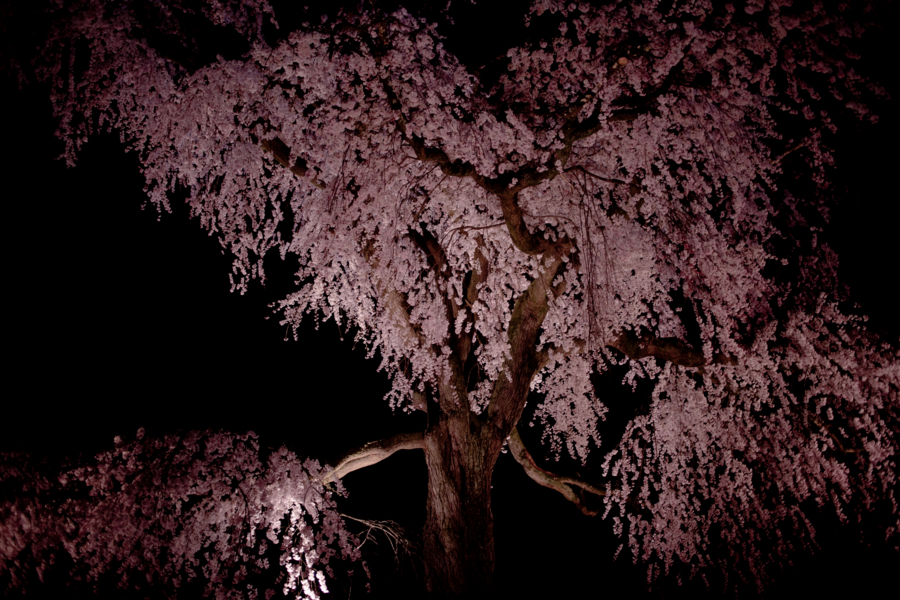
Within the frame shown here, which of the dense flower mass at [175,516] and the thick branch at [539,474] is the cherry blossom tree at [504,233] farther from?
the thick branch at [539,474]

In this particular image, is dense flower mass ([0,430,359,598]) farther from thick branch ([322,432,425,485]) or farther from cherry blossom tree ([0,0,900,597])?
thick branch ([322,432,425,485])

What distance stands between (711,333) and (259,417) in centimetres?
1114

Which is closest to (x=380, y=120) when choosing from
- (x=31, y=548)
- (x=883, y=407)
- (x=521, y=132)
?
(x=521, y=132)

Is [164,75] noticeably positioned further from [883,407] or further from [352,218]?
[883,407]

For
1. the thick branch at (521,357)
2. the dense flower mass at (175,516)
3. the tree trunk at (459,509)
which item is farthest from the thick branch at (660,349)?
the dense flower mass at (175,516)

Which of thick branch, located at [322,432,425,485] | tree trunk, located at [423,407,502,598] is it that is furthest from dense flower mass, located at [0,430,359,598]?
tree trunk, located at [423,407,502,598]

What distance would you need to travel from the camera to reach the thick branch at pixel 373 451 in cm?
537

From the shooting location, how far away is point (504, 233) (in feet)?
19.6

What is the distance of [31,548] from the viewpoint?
143 inches

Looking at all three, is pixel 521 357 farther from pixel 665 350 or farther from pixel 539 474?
pixel 539 474

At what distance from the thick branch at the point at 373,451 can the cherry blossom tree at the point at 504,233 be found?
4 cm

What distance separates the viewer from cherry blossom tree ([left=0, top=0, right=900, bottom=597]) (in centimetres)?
399

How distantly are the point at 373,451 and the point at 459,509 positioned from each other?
114 centimetres

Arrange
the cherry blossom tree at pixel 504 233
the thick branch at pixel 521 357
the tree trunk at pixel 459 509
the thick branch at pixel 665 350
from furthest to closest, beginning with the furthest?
the thick branch at pixel 521 357 → the thick branch at pixel 665 350 → the tree trunk at pixel 459 509 → the cherry blossom tree at pixel 504 233
